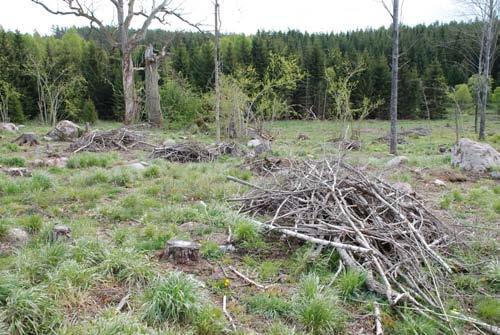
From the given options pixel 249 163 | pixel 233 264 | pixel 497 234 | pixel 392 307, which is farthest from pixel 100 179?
pixel 497 234

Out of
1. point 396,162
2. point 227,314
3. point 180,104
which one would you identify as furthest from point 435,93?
point 227,314

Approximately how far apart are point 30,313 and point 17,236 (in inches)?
79.6

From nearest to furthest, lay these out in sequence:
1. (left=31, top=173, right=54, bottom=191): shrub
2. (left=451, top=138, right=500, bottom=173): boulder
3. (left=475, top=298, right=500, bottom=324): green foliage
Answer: (left=475, top=298, right=500, bottom=324): green foliage → (left=31, top=173, right=54, bottom=191): shrub → (left=451, top=138, right=500, bottom=173): boulder

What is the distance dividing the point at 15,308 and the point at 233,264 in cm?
192

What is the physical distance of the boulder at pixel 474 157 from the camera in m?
9.27

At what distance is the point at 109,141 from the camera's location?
40.4ft

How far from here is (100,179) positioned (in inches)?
293

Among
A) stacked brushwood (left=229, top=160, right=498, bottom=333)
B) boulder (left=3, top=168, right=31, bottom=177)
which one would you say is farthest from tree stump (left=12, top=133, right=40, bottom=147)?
stacked brushwood (left=229, top=160, right=498, bottom=333)

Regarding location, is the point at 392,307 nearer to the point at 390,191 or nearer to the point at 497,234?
the point at 390,191

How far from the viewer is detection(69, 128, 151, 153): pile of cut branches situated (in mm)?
11641

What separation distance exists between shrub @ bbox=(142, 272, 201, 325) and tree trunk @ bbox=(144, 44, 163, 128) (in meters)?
17.8

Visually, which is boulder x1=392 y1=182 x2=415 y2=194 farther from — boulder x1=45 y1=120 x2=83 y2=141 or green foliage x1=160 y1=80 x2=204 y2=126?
green foliage x1=160 y1=80 x2=204 y2=126

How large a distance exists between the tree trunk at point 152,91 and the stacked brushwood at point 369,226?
1543 centimetres

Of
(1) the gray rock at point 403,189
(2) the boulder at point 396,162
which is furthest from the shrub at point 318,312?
(2) the boulder at point 396,162
